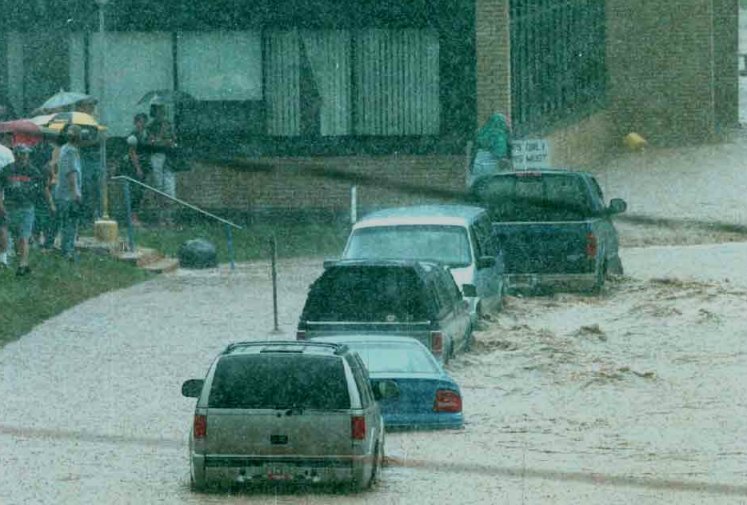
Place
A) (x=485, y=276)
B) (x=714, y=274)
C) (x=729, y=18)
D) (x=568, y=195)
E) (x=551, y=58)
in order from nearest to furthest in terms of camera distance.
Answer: (x=485, y=276) → (x=568, y=195) → (x=714, y=274) → (x=551, y=58) → (x=729, y=18)

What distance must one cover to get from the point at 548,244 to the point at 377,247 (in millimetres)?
4006

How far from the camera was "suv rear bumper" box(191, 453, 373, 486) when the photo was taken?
13.2 meters

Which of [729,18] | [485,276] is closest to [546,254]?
[485,276]

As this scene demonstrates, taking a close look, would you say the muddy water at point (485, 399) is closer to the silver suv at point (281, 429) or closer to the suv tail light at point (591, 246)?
the silver suv at point (281, 429)

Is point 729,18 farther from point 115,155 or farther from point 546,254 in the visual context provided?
point 546,254

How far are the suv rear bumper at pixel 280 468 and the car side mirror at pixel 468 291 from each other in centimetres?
820

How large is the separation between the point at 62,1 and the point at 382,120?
19.2ft

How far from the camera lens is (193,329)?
2328 centimetres

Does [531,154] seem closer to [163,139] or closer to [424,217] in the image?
[163,139]

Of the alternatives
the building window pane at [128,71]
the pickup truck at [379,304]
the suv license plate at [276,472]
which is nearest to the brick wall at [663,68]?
the building window pane at [128,71]

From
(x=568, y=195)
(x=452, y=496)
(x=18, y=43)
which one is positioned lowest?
(x=452, y=496)

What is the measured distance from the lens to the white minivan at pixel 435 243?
2212 cm

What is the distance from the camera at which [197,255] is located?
2825 centimetres

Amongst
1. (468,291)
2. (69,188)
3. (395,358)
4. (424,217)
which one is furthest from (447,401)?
(69,188)
